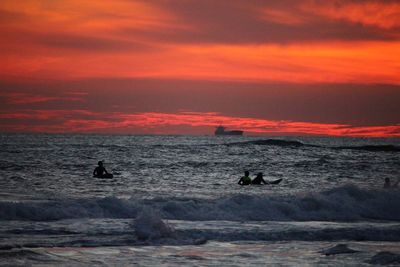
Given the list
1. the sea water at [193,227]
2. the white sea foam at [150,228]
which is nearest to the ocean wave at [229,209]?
the sea water at [193,227]

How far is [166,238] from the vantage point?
18.5 meters

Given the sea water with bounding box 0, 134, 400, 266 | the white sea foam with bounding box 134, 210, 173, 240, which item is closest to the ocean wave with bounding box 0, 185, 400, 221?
the sea water with bounding box 0, 134, 400, 266

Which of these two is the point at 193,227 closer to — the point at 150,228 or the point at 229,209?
the point at 150,228

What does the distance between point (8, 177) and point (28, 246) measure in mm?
27651

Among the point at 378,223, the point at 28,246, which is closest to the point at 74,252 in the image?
the point at 28,246

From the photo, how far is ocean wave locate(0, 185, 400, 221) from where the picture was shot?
23641 millimetres

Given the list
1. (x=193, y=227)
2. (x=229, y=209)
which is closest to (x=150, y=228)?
(x=193, y=227)

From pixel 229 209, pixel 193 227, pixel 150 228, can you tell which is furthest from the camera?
pixel 229 209

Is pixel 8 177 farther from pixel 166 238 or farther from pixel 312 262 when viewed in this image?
pixel 312 262

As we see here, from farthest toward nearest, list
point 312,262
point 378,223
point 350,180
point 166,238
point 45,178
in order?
point 350,180 < point 45,178 < point 378,223 < point 166,238 < point 312,262

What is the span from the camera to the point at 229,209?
25.8 metres

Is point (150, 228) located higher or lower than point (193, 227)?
higher

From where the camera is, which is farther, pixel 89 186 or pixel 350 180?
pixel 350 180

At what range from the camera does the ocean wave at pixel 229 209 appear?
23641mm
